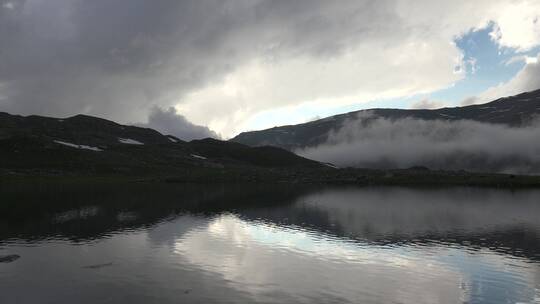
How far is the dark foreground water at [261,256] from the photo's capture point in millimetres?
39594

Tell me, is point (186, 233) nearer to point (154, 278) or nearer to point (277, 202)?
point (154, 278)

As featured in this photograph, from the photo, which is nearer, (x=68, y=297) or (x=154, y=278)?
(x=68, y=297)

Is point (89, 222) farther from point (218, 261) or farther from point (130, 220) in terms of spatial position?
point (218, 261)

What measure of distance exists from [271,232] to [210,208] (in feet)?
129

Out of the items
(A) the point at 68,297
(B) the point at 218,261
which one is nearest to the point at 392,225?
(B) the point at 218,261

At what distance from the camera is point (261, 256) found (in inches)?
2218

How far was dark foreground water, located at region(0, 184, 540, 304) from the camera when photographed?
130 feet

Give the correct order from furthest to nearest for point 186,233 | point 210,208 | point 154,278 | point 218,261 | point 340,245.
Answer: point 210,208 → point 186,233 → point 340,245 → point 218,261 → point 154,278

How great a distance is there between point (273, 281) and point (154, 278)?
459 inches

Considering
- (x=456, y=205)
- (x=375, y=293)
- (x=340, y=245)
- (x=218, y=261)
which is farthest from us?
(x=456, y=205)

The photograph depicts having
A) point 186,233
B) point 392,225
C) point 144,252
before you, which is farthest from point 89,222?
point 392,225

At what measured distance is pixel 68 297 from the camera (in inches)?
1457

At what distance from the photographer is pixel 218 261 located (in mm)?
52344

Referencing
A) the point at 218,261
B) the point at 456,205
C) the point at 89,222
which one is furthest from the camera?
the point at 456,205
